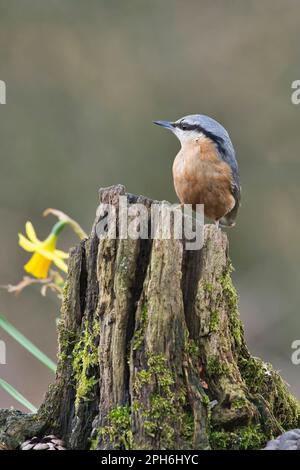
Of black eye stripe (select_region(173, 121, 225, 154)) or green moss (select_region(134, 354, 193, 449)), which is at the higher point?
black eye stripe (select_region(173, 121, 225, 154))

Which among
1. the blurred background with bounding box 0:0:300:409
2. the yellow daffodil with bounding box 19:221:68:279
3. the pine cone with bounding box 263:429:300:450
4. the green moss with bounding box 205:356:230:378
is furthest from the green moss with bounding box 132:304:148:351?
the blurred background with bounding box 0:0:300:409

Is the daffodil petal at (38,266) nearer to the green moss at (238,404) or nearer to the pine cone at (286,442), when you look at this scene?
the green moss at (238,404)

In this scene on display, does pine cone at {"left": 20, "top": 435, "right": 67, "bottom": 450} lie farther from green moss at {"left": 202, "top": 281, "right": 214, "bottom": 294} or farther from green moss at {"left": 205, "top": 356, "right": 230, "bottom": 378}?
green moss at {"left": 202, "top": 281, "right": 214, "bottom": 294}

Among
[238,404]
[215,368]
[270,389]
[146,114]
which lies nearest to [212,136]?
[270,389]

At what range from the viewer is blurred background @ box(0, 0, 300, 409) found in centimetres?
829

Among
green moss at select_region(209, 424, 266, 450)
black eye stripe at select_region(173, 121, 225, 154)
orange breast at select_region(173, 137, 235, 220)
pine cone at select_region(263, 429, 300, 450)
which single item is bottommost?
pine cone at select_region(263, 429, 300, 450)

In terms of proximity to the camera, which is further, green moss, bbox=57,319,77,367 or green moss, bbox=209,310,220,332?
green moss, bbox=57,319,77,367

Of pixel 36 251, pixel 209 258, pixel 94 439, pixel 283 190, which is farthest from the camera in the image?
pixel 283 190

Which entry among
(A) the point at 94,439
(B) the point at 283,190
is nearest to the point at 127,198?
(A) the point at 94,439

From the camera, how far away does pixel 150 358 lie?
8.09ft

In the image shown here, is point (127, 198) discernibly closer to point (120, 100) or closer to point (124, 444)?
point (124, 444)

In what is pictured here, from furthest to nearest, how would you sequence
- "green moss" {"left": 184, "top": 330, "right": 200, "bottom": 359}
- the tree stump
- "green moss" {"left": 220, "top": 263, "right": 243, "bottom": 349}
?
"green moss" {"left": 220, "top": 263, "right": 243, "bottom": 349}, "green moss" {"left": 184, "top": 330, "right": 200, "bottom": 359}, the tree stump

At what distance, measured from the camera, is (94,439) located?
248cm
